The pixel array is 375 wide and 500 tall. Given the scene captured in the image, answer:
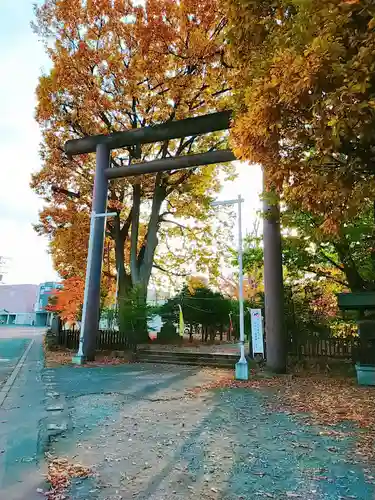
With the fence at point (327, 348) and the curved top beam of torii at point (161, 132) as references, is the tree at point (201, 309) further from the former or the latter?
the curved top beam of torii at point (161, 132)

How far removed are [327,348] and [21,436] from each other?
307 inches

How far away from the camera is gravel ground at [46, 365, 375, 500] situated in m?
3.09

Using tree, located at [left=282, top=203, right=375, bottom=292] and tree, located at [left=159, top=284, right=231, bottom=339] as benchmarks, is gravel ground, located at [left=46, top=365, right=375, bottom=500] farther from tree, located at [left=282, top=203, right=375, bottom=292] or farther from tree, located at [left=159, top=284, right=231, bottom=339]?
tree, located at [left=159, top=284, right=231, bottom=339]

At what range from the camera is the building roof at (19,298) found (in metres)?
68.2

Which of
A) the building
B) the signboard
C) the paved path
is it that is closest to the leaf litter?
the paved path

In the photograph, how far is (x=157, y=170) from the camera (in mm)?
12305

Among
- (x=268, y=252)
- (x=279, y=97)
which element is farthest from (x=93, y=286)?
(x=279, y=97)

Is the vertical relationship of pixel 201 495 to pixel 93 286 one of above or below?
below

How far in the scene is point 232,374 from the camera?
9742 millimetres

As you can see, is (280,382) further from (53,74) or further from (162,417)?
(53,74)

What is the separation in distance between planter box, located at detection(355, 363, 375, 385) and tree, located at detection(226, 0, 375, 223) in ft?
17.7

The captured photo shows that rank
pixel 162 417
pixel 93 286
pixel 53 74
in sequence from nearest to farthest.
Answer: pixel 162 417 → pixel 93 286 → pixel 53 74

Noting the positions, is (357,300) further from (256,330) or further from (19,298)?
(19,298)

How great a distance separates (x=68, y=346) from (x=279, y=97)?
13.8 m
